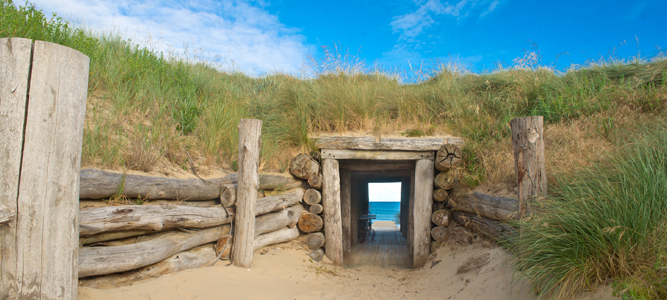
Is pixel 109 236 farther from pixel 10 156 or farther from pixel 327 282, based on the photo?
pixel 327 282

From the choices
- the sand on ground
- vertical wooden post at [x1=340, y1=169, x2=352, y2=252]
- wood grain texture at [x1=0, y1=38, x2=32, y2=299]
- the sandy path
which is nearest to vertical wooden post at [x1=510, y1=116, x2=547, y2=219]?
the sand on ground

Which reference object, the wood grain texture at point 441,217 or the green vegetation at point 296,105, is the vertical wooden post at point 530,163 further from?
the wood grain texture at point 441,217

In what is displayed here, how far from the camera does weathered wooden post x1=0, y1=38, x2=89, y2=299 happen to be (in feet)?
8.04

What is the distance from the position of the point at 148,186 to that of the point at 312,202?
3.25 meters

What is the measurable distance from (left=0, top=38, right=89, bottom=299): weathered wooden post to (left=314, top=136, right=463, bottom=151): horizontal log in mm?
4730

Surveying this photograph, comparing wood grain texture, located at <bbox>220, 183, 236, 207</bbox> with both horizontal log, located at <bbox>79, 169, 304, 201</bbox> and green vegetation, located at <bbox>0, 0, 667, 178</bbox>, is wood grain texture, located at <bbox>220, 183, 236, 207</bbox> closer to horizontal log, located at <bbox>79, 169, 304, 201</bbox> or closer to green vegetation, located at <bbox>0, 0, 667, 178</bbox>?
horizontal log, located at <bbox>79, 169, 304, 201</bbox>

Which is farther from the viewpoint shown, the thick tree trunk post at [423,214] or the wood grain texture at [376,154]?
the wood grain texture at [376,154]

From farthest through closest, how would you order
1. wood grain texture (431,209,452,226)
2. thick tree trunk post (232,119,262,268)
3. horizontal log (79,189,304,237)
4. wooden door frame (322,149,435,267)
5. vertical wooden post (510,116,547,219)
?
wooden door frame (322,149,435,267)
wood grain texture (431,209,452,226)
thick tree trunk post (232,119,262,268)
vertical wooden post (510,116,547,219)
horizontal log (79,189,304,237)

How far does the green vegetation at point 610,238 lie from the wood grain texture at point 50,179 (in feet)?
12.6

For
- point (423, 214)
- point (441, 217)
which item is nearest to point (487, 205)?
point (441, 217)

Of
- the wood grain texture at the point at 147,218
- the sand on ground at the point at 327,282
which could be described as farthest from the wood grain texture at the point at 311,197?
the wood grain texture at the point at 147,218

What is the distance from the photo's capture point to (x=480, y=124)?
25.1ft

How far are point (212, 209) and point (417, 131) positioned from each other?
14.7 feet

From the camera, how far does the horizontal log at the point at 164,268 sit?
3361 millimetres
